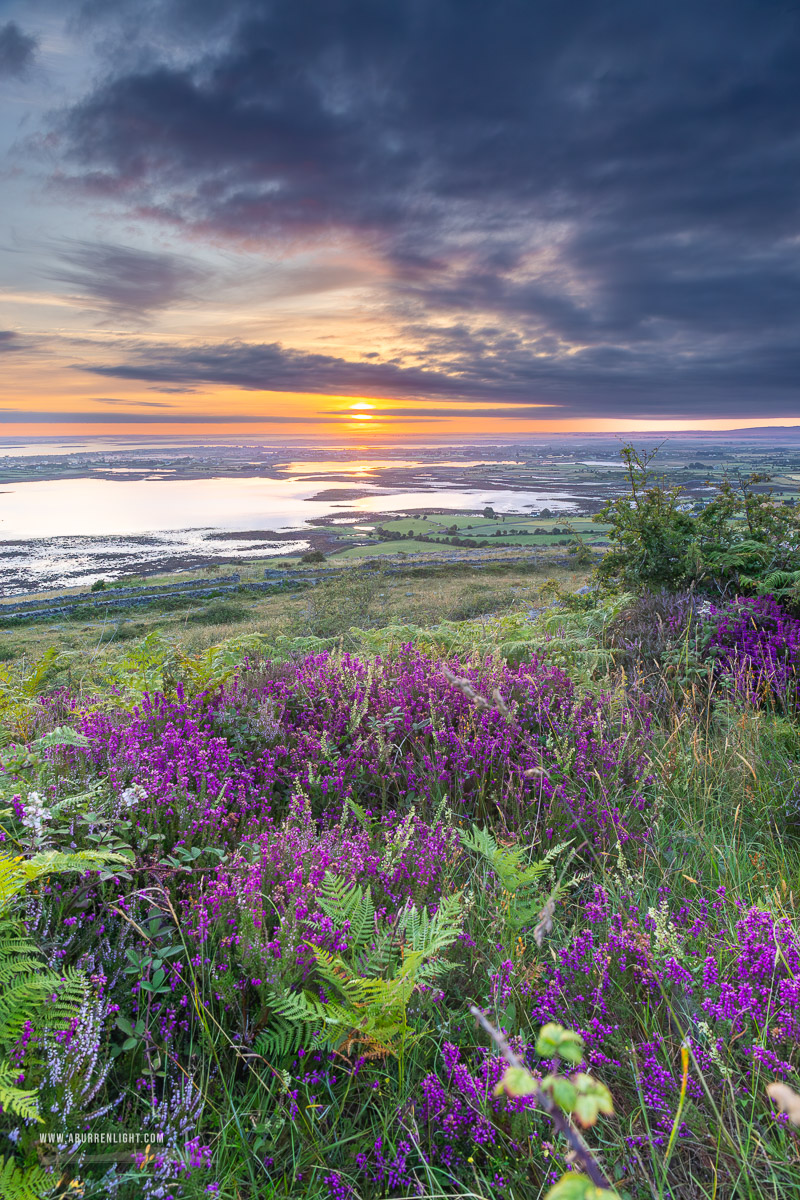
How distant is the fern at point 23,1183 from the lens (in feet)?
4.49

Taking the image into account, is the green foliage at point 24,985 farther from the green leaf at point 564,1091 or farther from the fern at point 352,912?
the green leaf at point 564,1091

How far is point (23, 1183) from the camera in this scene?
1.39 m

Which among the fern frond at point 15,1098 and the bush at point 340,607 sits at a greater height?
the fern frond at point 15,1098

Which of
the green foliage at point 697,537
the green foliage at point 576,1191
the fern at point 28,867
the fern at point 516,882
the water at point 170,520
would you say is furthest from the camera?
the water at point 170,520

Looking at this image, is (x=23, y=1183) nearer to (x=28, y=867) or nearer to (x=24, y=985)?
(x=24, y=985)

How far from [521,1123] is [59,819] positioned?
A: 2.05 m

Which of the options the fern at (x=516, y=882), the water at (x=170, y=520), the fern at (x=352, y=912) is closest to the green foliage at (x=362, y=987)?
the fern at (x=352, y=912)

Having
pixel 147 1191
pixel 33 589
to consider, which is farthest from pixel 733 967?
pixel 33 589

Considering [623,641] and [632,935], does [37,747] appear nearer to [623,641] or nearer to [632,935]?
[632,935]

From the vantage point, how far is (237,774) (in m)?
3.36

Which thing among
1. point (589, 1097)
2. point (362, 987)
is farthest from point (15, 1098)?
point (589, 1097)

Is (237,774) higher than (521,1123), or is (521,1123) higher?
(237,774)

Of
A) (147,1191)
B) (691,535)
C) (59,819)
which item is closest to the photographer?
(147,1191)

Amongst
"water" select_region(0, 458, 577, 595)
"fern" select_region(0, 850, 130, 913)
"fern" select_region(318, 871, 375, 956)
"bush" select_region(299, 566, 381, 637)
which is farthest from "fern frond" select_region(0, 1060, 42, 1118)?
"water" select_region(0, 458, 577, 595)
